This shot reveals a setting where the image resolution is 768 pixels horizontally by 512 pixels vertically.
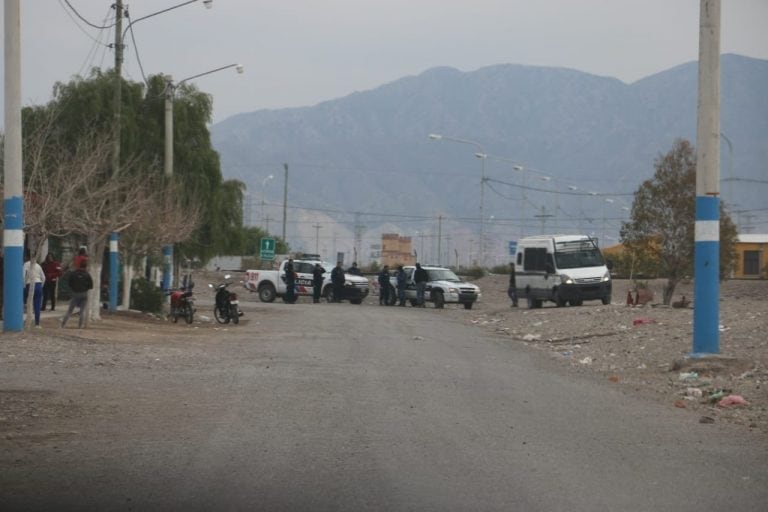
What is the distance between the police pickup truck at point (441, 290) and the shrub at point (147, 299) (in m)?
14.7

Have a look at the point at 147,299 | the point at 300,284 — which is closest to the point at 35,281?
the point at 147,299

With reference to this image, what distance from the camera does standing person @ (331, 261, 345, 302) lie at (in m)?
53.3

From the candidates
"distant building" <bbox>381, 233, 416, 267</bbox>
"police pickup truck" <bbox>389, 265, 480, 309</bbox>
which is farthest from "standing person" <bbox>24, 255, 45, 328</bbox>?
"distant building" <bbox>381, 233, 416, 267</bbox>

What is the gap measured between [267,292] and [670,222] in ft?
57.7

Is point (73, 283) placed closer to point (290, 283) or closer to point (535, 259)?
point (535, 259)

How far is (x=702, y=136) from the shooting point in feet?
61.3

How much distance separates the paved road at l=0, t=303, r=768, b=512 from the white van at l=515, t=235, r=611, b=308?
2387cm

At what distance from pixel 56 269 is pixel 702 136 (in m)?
19.1

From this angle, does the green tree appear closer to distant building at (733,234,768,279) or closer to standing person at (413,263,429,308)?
standing person at (413,263,429,308)

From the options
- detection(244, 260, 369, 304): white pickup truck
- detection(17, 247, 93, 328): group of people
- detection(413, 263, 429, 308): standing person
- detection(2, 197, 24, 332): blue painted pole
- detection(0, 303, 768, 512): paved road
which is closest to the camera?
detection(0, 303, 768, 512): paved road

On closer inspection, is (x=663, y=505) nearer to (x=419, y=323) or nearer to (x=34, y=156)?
(x=34, y=156)

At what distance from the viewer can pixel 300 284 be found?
179 ft

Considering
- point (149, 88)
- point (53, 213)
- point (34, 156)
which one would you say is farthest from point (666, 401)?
point (149, 88)

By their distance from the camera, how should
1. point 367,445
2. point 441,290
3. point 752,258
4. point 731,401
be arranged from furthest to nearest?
point 752,258
point 441,290
point 731,401
point 367,445
